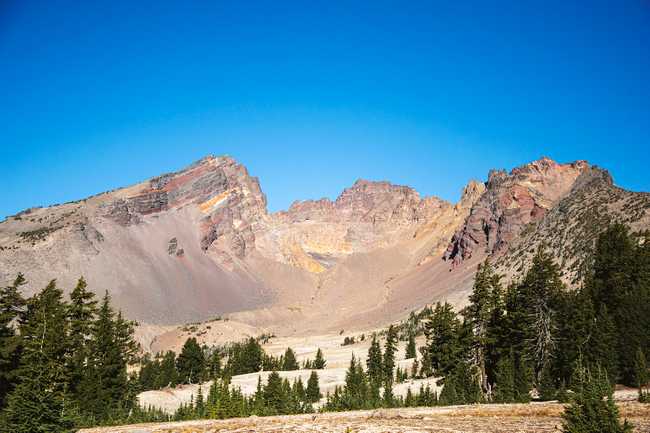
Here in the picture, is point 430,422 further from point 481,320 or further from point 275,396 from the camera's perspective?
point 275,396

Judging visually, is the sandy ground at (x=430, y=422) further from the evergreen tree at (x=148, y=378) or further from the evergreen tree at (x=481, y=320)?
the evergreen tree at (x=148, y=378)

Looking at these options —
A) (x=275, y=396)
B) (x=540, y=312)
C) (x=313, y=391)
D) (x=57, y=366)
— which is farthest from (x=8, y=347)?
(x=540, y=312)

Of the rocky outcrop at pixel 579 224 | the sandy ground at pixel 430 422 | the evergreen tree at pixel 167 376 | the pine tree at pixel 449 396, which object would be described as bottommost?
the pine tree at pixel 449 396

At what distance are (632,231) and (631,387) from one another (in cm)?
6894

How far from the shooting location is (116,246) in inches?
7741

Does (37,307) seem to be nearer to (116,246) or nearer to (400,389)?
(400,389)

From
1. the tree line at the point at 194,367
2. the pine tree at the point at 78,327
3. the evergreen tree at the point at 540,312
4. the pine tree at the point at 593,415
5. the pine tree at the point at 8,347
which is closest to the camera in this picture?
the pine tree at the point at 593,415

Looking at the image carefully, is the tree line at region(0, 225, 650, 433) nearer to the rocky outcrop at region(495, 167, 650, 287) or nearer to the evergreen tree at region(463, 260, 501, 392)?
the evergreen tree at region(463, 260, 501, 392)

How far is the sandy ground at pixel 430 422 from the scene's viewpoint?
18.6 m

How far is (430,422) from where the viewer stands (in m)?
20.7

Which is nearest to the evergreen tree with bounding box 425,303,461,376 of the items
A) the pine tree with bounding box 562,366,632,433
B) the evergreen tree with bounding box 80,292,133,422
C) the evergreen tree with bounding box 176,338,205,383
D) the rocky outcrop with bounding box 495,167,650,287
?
the evergreen tree with bounding box 80,292,133,422

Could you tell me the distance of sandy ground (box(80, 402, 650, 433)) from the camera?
18.6 m

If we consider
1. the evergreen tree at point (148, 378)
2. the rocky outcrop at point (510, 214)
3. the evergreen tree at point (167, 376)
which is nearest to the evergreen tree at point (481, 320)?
the evergreen tree at point (167, 376)

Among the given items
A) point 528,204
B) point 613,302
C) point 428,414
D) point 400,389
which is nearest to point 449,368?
point 400,389
